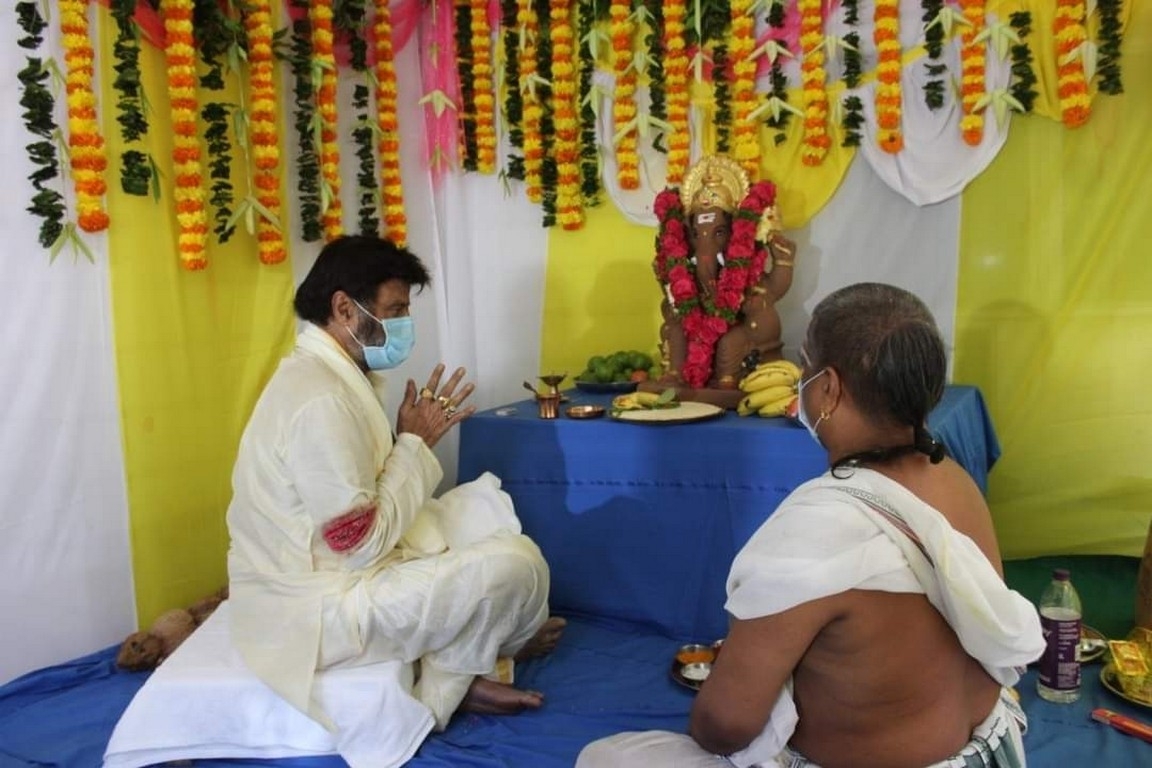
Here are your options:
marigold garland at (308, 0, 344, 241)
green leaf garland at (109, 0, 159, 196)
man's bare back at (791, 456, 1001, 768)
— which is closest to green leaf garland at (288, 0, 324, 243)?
marigold garland at (308, 0, 344, 241)

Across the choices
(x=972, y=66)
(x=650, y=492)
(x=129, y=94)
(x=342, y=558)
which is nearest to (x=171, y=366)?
(x=129, y=94)

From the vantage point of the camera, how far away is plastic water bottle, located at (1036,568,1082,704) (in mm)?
2334

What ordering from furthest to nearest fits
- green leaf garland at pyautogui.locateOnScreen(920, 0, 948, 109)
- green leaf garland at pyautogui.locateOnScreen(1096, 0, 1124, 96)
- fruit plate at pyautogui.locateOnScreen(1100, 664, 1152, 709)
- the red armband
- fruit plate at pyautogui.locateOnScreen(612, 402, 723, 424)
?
green leaf garland at pyautogui.locateOnScreen(920, 0, 948, 109)
green leaf garland at pyautogui.locateOnScreen(1096, 0, 1124, 96)
fruit plate at pyautogui.locateOnScreen(612, 402, 723, 424)
fruit plate at pyautogui.locateOnScreen(1100, 664, 1152, 709)
the red armband

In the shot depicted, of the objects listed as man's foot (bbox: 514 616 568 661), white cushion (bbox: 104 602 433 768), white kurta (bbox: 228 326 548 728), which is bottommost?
man's foot (bbox: 514 616 568 661)

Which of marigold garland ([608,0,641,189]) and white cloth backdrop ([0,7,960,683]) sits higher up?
marigold garland ([608,0,641,189])

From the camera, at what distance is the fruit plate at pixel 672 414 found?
9.61 feet

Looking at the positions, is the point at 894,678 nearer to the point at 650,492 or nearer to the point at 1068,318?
the point at 650,492

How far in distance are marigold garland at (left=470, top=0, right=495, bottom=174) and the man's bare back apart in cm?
355

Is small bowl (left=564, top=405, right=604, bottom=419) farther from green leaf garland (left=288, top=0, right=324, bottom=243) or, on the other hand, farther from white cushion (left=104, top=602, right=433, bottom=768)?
green leaf garland (left=288, top=0, right=324, bottom=243)

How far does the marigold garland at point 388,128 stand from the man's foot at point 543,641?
2.20 meters

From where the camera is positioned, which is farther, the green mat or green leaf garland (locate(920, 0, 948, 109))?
green leaf garland (locate(920, 0, 948, 109))

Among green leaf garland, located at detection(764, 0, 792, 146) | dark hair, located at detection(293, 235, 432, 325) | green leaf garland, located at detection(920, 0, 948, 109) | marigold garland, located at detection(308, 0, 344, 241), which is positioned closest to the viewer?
dark hair, located at detection(293, 235, 432, 325)

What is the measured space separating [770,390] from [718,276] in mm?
665

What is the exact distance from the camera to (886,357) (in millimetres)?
1279
